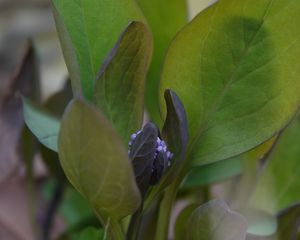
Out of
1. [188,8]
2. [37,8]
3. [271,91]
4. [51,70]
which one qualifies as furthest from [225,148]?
[37,8]

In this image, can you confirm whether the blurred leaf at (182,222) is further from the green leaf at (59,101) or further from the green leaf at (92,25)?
the green leaf at (59,101)

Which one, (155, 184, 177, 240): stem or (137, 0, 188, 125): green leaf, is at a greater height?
(137, 0, 188, 125): green leaf

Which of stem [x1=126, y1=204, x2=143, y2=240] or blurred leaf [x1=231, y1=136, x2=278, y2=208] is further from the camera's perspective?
A: blurred leaf [x1=231, y1=136, x2=278, y2=208]

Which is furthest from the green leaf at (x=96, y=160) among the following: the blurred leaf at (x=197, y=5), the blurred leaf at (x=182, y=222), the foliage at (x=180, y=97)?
the blurred leaf at (x=197, y=5)

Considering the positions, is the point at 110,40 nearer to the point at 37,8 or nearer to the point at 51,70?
the point at 51,70

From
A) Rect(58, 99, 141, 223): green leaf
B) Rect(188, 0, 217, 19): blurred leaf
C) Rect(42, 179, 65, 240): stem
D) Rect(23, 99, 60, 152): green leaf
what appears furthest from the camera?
Rect(42, 179, 65, 240): stem

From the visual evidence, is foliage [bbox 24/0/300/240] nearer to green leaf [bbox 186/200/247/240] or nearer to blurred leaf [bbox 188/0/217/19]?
green leaf [bbox 186/200/247/240]

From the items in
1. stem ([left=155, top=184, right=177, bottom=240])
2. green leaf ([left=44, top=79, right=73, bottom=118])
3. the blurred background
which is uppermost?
green leaf ([left=44, top=79, right=73, bottom=118])

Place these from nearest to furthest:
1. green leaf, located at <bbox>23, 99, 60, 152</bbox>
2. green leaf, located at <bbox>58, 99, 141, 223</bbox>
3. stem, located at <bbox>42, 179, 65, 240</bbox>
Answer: green leaf, located at <bbox>58, 99, 141, 223</bbox>, green leaf, located at <bbox>23, 99, 60, 152</bbox>, stem, located at <bbox>42, 179, 65, 240</bbox>

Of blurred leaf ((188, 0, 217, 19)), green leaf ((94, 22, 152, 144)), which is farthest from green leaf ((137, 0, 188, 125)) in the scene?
green leaf ((94, 22, 152, 144))
